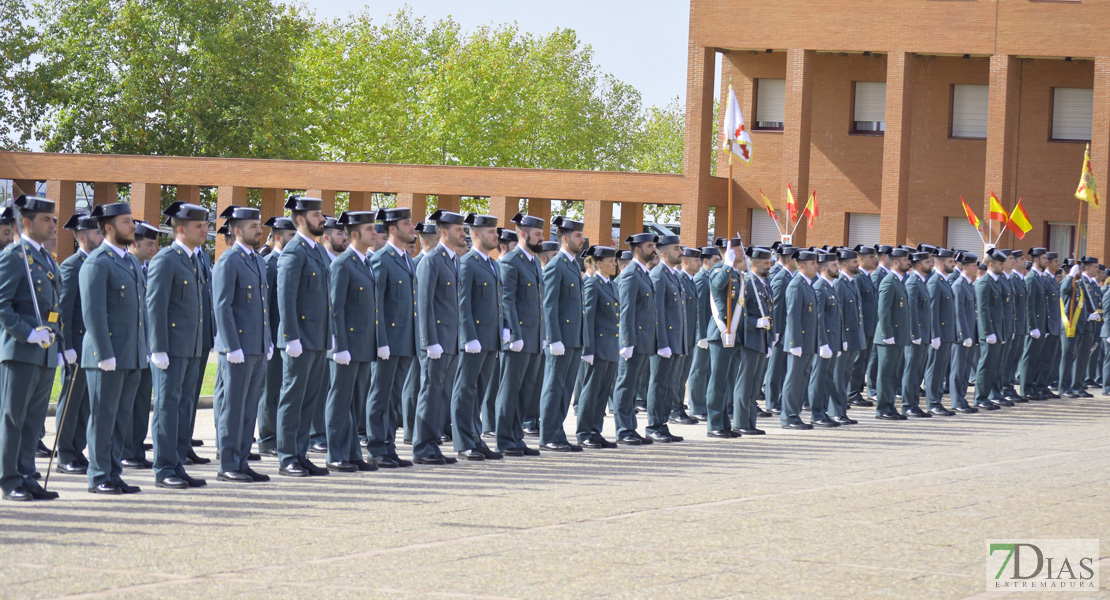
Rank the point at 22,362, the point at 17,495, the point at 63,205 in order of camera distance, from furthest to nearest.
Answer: the point at 63,205 → the point at 22,362 → the point at 17,495

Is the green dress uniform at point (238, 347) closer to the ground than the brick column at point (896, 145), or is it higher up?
closer to the ground

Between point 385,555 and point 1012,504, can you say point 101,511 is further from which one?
point 1012,504

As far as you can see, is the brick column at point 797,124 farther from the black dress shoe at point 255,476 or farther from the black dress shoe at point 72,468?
the black dress shoe at point 72,468

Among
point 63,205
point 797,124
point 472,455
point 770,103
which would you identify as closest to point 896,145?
point 797,124

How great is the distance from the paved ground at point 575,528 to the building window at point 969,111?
28.7m

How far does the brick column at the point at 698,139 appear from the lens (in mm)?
41969

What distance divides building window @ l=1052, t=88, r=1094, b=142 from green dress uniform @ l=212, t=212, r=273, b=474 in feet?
108

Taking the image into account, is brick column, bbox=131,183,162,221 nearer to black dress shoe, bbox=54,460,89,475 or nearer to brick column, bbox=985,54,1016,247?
brick column, bbox=985,54,1016,247

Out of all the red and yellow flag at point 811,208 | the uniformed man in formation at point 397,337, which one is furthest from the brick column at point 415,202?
the uniformed man in formation at point 397,337

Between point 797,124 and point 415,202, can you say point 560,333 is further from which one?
point 415,202

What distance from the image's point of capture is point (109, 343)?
35.0ft

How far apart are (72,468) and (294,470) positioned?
1.72 m

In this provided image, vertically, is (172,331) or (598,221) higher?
(598,221)

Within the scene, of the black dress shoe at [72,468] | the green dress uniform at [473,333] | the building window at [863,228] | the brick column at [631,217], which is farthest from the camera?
the brick column at [631,217]
